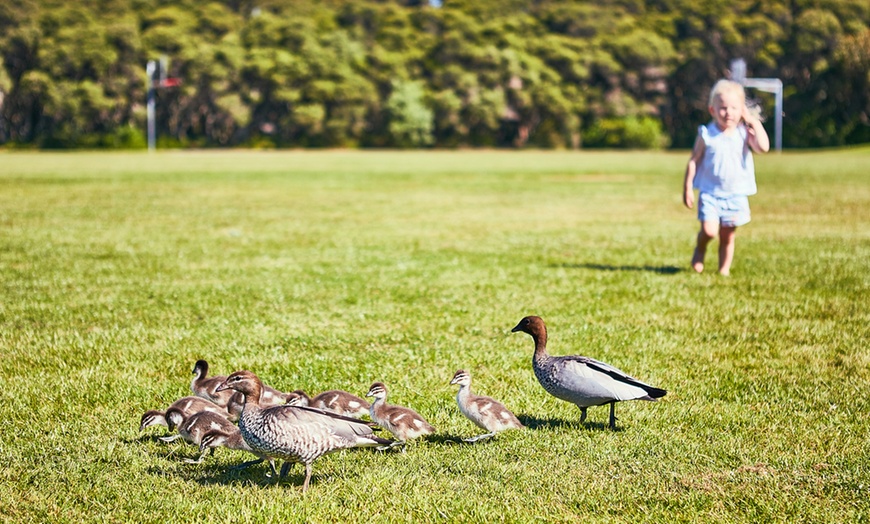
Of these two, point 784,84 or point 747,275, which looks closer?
point 747,275

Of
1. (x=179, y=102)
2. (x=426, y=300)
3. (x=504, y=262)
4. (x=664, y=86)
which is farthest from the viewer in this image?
(x=664, y=86)

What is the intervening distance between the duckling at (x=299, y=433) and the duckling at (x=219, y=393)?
3.27ft

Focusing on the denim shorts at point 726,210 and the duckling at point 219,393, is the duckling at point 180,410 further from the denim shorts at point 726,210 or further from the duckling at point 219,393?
the denim shorts at point 726,210

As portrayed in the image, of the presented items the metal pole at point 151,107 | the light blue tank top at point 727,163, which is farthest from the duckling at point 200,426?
the metal pole at point 151,107

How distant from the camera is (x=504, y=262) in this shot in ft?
45.8

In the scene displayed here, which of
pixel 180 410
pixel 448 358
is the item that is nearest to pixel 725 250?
pixel 448 358

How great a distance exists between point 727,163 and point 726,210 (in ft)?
2.02

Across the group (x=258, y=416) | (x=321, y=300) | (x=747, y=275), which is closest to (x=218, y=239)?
(x=321, y=300)

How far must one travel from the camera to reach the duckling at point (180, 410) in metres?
5.68

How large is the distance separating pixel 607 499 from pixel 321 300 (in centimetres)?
627

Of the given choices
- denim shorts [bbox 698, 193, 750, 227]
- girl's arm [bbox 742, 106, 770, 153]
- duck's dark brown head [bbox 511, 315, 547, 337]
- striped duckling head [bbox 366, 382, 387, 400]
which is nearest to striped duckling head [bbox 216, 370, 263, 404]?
striped duckling head [bbox 366, 382, 387, 400]

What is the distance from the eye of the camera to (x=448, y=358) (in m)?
7.84

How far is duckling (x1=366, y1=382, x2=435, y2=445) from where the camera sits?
555 centimetres

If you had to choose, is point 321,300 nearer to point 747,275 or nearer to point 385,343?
point 385,343
